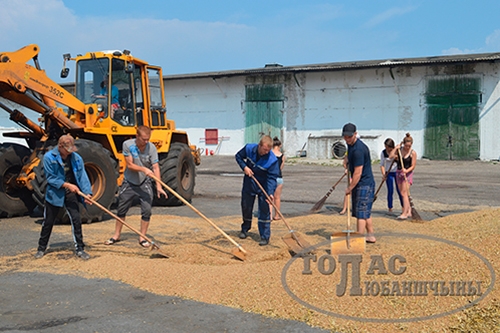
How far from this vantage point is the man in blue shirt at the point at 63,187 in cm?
695

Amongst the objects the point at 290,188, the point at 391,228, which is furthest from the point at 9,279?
the point at 290,188

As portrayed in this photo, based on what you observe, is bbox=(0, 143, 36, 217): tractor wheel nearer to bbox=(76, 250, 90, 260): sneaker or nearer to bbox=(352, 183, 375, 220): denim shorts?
bbox=(76, 250, 90, 260): sneaker

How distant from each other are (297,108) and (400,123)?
17.7 feet

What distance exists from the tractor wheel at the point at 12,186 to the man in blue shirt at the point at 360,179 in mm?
6008

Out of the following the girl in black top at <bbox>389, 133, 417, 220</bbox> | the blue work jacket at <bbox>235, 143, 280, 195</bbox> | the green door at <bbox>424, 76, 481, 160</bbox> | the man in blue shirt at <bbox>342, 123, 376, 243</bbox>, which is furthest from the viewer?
the green door at <bbox>424, 76, 481, 160</bbox>

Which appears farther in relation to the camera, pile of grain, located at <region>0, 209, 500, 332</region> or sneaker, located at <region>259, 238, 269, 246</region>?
sneaker, located at <region>259, 238, 269, 246</region>

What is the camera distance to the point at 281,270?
227 inches

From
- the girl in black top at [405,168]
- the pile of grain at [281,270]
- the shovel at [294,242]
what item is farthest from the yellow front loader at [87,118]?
the girl in black top at [405,168]

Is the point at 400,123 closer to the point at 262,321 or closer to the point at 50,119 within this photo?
the point at 50,119

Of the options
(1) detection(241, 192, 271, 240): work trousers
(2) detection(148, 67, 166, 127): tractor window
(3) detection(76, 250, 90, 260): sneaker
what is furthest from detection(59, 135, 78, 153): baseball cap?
(2) detection(148, 67, 166, 127): tractor window

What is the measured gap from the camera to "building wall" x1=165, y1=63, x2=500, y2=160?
25.2 metres

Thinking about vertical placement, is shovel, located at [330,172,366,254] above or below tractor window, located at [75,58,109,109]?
below

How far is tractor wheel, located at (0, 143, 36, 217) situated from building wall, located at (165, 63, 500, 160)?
18.7 metres


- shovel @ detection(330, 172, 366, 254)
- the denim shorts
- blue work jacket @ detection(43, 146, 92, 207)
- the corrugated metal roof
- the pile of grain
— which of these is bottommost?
the pile of grain
